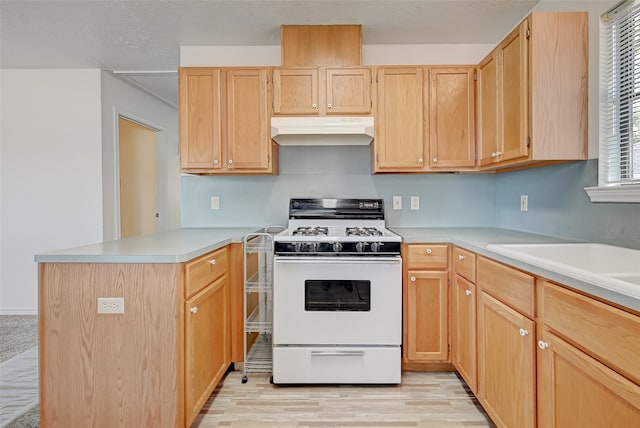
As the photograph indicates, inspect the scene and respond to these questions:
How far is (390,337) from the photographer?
2189 millimetres

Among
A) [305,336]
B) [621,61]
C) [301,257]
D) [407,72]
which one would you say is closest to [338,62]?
[407,72]

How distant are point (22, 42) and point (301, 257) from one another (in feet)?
9.96

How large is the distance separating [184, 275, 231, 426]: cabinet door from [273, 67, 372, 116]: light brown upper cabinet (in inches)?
54.1

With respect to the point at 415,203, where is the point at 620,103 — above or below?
above

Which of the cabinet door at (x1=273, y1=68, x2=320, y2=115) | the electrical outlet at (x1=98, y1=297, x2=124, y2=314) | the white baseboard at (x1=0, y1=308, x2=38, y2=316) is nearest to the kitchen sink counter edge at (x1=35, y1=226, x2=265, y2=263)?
the electrical outlet at (x1=98, y1=297, x2=124, y2=314)

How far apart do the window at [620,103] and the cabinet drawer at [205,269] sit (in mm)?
2032

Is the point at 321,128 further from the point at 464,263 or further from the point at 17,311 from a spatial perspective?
the point at 17,311

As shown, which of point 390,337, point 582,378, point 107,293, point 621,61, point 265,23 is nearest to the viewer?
point 582,378

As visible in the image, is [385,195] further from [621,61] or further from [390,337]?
[621,61]

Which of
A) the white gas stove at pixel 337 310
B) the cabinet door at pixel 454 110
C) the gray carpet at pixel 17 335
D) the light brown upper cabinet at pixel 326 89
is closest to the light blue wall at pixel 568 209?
the cabinet door at pixel 454 110

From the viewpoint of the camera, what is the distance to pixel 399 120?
2641 mm

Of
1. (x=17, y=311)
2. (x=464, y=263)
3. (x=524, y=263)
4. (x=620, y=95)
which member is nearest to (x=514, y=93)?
(x=620, y=95)

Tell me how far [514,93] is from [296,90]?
4.72 feet

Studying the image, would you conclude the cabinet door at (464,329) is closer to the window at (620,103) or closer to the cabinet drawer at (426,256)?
the cabinet drawer at (426,256)
